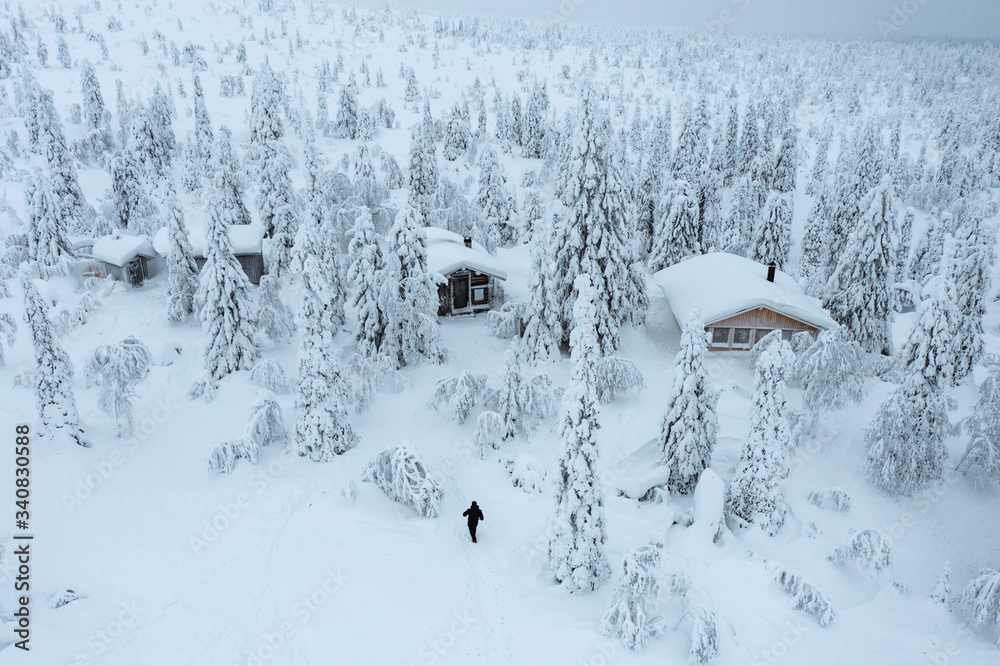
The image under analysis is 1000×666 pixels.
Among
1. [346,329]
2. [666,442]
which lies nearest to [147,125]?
[346,329]

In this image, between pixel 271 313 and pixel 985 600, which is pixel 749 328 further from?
pixel 271 313

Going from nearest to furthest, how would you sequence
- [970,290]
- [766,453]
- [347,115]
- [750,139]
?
[766,453], [970,290], [750,139], [347,115]

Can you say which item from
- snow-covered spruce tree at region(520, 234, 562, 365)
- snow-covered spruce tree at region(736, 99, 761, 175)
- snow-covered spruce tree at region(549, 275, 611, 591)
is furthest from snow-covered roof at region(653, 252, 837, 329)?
snow-covered spruce tree at region(736, 99, 761, 175)

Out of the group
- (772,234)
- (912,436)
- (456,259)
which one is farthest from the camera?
(772,234)

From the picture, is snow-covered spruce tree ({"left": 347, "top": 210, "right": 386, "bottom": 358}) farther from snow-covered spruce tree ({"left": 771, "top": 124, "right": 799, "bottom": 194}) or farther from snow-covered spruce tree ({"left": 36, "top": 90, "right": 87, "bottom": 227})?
snow-covered spruce tree ({"left": 771, "top": 124, "right": 799, "bottom": 194})

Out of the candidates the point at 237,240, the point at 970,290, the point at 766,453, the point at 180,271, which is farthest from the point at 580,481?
the point at 237,240

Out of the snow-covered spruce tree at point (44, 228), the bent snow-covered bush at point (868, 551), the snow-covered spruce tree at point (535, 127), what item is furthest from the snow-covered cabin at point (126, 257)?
the snow-covered spruce tree at point (535, 127)

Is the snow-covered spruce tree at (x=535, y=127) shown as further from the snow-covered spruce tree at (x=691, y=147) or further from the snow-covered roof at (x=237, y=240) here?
the snow-covered roof at (x=237, y=240)
